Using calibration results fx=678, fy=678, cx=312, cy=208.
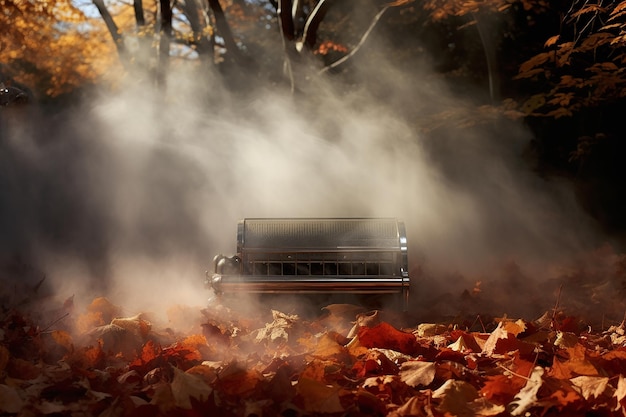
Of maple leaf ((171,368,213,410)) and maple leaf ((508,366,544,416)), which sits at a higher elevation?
maple leaf ((171,368,213,410))

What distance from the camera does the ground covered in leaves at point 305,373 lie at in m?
3.49

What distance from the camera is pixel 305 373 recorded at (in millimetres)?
3875

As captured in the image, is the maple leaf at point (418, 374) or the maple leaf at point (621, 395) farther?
the maple leaf at point (418, 374)

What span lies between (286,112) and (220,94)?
11.3 feet

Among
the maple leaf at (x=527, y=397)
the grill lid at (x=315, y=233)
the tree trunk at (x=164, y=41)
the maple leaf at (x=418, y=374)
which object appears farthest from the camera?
the tree trunk at (x=164, y=41)

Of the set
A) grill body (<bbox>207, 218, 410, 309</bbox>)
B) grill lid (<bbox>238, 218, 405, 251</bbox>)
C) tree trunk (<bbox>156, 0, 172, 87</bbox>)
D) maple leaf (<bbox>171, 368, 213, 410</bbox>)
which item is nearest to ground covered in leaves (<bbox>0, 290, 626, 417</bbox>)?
maple leaf (<bbox>171, 368, 213, 410</bbox>)

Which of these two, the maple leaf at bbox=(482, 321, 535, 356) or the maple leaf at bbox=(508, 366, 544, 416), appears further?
the maple leaf at bbox=(482, 321, 535, 356)

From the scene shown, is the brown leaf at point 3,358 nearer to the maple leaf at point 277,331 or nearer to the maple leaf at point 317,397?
the maple leaf at point 317,397

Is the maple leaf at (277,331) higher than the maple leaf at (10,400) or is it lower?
lower

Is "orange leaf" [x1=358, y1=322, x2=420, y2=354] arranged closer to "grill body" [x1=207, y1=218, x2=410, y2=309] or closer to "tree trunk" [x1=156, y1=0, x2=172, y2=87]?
"grill body" [x1=207, y1=218, x2=410, y2=309]

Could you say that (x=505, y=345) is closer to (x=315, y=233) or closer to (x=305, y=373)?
(x=305, y=373)

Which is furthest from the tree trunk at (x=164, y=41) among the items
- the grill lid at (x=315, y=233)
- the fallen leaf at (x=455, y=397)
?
the fallen leaf at (x=455, y=397)

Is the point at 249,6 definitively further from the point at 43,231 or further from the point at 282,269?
the point at 282,269

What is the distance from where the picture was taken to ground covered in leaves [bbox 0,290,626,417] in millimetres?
3488
